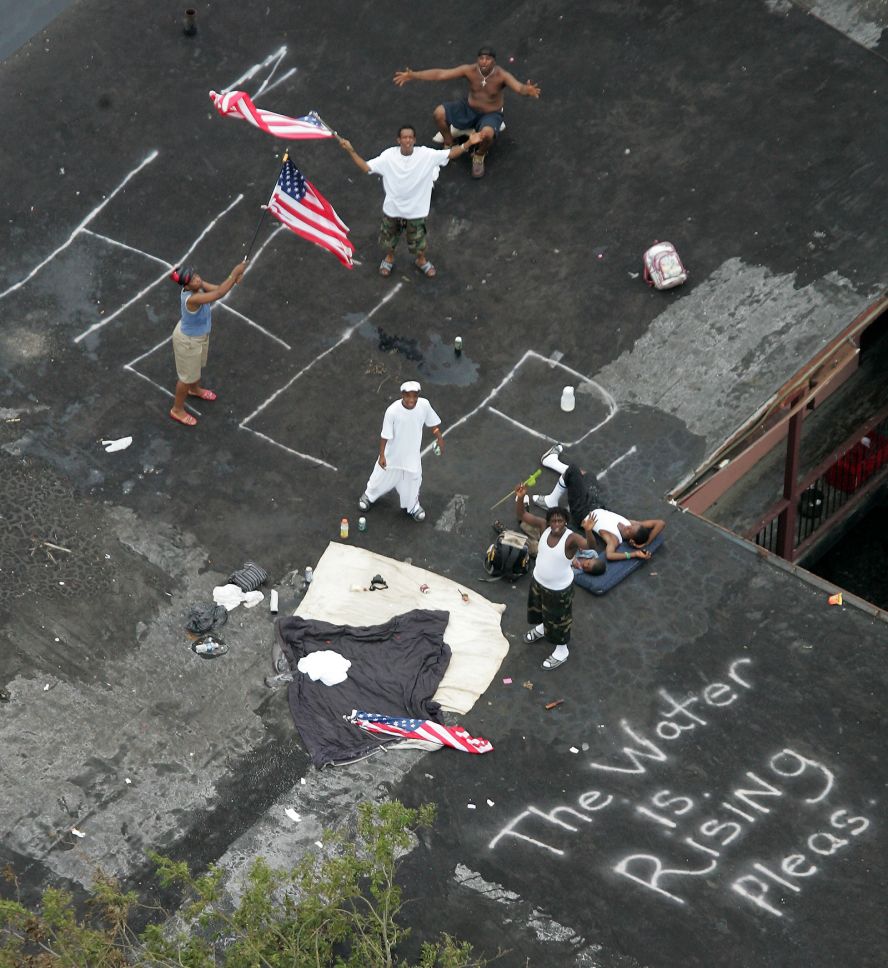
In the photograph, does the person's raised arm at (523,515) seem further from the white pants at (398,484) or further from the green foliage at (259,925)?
the green foliage at (259,925)

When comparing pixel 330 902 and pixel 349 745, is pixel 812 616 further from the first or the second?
pixel 330 902

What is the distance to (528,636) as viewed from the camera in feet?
62.8

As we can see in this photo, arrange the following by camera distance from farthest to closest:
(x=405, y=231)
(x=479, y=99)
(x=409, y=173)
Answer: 1. (x=479, y=99)
2. (x=405, y=231)
3. (x=409, y=173)

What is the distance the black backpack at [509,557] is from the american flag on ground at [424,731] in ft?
6.40

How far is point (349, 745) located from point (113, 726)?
92.5 inches

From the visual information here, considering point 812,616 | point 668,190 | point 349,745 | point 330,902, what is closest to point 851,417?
point 668,190

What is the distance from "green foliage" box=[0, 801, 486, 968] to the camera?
1527cm

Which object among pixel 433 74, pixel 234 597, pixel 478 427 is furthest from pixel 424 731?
pixel 433 74

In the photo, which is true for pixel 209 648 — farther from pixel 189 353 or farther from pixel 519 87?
pixel 519 87

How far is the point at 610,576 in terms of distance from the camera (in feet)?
64.0

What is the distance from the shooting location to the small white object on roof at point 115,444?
68.6ft

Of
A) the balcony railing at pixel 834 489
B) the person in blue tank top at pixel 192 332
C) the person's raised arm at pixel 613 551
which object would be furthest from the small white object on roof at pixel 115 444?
the balcony railing at pixel 834 489

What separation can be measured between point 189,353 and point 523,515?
4.03 meters

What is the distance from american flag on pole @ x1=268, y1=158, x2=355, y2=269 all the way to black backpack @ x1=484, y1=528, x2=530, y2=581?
3525 mm
